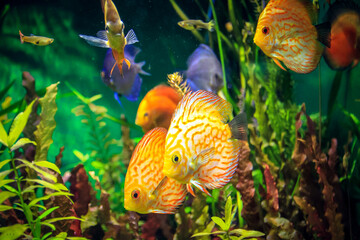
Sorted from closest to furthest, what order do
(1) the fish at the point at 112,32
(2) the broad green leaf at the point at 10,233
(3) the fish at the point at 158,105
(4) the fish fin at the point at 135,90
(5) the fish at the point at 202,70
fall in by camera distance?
(1) the fish at the point at 112,32
(2) the broad green leaf at the point at 10,233
(3) the fish at the point at 158,105
(4) the fish fin at the point at 135,90
(5) the fish at the point at 202,70

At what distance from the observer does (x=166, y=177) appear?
39.8 inches

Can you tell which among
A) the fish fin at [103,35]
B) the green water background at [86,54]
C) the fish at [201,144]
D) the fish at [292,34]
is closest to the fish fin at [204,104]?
the fish at [201,144]

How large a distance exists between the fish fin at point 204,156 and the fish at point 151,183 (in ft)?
0.48

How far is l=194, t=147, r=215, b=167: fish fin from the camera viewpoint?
0.96 meters

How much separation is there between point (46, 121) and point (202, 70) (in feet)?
4.49

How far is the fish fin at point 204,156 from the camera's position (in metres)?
0.96

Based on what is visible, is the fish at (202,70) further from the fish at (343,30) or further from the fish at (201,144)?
the fish at (201,144)


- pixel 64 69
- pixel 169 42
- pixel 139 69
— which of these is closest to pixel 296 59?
pixel 139 69

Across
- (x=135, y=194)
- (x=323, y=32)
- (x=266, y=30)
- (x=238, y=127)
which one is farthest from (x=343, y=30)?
(x=135, y=194)

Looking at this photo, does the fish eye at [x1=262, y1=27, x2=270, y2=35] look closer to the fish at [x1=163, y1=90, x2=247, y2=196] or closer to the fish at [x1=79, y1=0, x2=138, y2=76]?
the fish at [x1=163, y1=90, x2=247, y2=196]

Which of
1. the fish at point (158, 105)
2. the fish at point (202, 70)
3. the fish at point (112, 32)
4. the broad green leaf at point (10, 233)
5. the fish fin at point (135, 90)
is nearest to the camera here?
the fish at point (112, 32)

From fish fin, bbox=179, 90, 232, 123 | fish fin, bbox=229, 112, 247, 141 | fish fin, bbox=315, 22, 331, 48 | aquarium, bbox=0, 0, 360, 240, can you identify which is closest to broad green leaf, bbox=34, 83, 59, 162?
aquarium, bbox=0, 0, 360, 240

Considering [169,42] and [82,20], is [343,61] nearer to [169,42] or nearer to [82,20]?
[169,42]

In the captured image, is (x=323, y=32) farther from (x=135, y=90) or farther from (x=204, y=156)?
(x=135, y=90)
